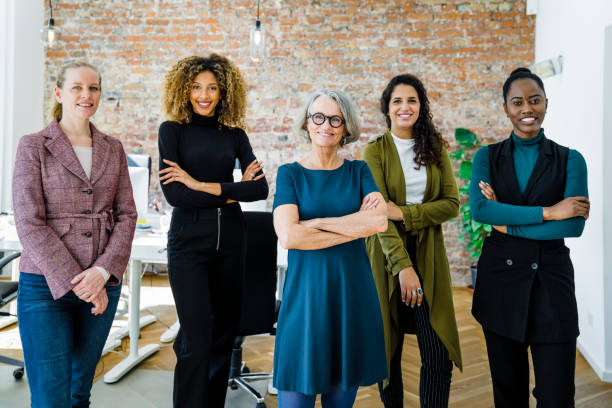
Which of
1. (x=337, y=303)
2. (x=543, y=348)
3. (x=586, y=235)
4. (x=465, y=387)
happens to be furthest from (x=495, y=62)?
(x=337, y=303)

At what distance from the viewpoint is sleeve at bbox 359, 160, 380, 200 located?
1.62m

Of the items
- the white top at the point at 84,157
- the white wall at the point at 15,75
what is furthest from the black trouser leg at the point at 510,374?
the white wall at the point at 15,75

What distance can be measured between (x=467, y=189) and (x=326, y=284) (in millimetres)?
4070

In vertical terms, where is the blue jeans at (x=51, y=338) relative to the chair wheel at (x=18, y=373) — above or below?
above

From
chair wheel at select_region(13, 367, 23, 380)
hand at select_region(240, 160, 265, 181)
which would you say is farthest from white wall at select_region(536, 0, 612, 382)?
chair wheel at select_region(13, 367, 23, 380)

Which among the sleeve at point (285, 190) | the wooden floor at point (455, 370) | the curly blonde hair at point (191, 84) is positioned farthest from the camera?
the wooden floor at point (455, 370)

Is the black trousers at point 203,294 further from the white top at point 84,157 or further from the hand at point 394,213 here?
the hand at point 394,213

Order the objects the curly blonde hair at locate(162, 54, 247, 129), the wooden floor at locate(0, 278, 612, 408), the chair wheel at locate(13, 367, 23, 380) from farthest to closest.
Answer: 1. the chair wheel at locate(13, 367, 23, 380)
2. the wooden floor at locate(0, 278, 612, 408)
3. the curly blonde hair at locate(162, 54, 247, 129)

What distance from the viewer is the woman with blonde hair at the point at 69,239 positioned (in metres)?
1.52

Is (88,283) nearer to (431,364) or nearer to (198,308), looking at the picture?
(198,308)

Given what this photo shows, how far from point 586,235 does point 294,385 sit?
2.83m

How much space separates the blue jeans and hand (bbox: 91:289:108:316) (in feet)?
0.13

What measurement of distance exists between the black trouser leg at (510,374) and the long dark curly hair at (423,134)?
2.71ft

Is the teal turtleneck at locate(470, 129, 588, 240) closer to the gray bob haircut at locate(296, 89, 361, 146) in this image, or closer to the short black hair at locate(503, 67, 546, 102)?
the short black hair at locate(503, 67, 546, 102)
